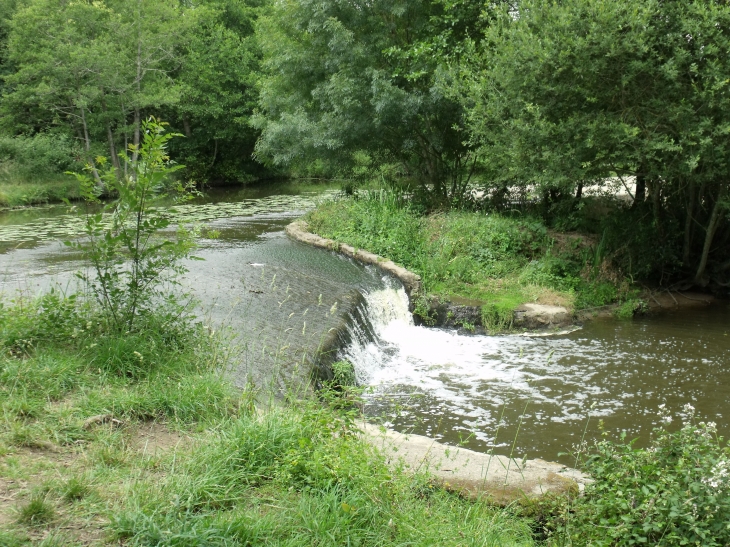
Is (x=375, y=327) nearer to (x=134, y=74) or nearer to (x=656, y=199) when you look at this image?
(x=656, y=199)

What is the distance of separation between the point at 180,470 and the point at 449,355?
510 centimetres

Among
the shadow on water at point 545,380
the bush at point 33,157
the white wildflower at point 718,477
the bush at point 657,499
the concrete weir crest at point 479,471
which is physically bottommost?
the shadow on water at point 545,380

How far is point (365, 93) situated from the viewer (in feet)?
42.4

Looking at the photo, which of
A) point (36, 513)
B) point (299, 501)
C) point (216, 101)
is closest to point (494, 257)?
point (299, 501)

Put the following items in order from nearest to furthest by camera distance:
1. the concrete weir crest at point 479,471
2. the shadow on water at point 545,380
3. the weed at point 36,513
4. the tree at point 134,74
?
the weed at point 36,513, the concrete weir crest at point 479,471, the shadow on water at point 545,380, the tree at point 134,74

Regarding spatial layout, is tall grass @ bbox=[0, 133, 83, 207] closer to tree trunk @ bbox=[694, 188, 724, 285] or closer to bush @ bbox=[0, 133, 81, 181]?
bush @ bbox=[0, 133, 81, 181]

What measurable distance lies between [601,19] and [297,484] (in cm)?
752

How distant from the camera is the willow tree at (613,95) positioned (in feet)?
26.9

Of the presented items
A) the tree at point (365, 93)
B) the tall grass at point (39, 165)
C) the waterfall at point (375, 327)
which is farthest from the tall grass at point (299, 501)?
the tall grass at point (39, 165)

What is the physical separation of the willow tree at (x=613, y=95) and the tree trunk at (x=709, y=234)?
0.08 feet

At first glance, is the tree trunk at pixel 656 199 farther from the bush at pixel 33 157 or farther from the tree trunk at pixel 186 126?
the tree trunk at pixel 186 126

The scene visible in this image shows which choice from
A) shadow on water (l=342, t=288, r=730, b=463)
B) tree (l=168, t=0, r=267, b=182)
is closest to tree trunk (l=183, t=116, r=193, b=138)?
tree (l=168, t=0, r=267, b=182)

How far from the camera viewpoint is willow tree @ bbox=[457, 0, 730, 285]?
8188 millimetres

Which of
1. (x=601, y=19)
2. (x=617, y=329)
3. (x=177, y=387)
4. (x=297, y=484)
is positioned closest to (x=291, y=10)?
(x=601, y=19)
